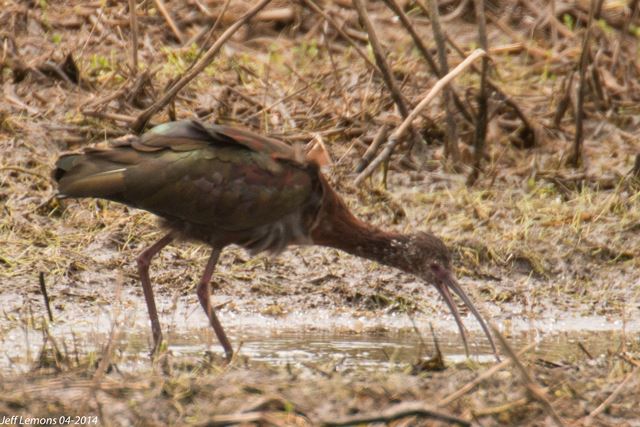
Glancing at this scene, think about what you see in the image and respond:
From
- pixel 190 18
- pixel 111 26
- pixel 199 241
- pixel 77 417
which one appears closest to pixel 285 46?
pixel 190 18

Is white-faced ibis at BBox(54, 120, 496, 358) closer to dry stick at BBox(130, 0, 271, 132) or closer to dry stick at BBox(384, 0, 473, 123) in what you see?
dry stick at BBox(130, 0, 271, 132)

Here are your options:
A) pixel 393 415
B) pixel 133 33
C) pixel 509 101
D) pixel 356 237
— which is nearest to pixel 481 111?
pixel 509 101

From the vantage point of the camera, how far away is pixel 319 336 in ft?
25.5

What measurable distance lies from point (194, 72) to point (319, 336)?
81.0 inches

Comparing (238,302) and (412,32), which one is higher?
(412,32)

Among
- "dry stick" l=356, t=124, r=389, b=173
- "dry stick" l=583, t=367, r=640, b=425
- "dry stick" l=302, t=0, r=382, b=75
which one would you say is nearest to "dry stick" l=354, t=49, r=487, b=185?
"dry stick" l=356, t=124, r=389, b=173

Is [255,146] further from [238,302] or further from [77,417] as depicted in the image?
[77,417]

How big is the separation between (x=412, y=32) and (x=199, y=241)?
2.99 meters

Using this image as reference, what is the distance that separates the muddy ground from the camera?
5621 mm

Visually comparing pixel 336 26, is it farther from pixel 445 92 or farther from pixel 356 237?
pixel 356 237

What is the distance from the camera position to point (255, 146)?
6.99 metres

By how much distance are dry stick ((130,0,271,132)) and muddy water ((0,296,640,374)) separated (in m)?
1.47

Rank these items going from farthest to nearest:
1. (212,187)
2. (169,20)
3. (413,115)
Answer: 1. (169,20)
2. (413,115)
3. (212,187)

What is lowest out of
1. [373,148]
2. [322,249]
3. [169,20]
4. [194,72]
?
[322,249]
